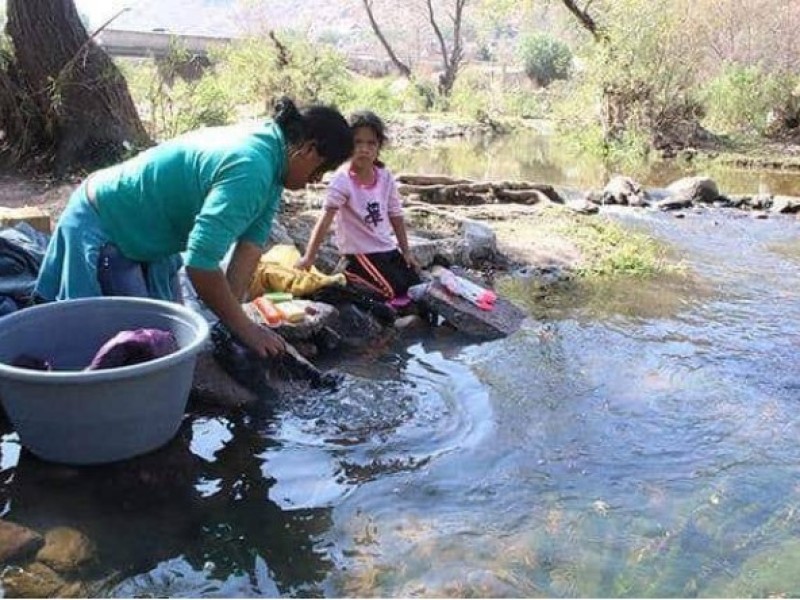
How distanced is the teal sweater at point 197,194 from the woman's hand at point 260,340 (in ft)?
1.20

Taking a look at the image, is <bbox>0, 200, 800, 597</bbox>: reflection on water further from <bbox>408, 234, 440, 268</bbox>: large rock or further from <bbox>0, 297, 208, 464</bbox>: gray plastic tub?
<bbox>408, 234, 440, 268</bbox>: large rock

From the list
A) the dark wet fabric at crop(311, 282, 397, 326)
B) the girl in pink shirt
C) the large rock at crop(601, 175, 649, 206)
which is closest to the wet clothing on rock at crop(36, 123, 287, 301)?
the dark wet fabric at crop(311, 282, 397, 326)

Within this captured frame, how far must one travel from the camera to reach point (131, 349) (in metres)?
3.02

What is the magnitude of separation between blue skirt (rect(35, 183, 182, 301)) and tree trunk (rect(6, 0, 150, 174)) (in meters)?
5.10

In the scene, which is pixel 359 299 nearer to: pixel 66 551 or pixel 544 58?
pixel 66 551

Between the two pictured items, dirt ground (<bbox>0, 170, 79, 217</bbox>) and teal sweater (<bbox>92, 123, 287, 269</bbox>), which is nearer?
teal sweater (<bbox>92, 123, 287, 269</bbox>)

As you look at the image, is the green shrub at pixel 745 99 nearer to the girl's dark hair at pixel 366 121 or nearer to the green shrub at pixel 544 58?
the green shrub at pixel 544 58

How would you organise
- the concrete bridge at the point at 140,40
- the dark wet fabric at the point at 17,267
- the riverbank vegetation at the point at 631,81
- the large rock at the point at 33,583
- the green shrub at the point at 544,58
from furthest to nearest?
the green shrub at the point at 544,58 → the concrete bridge at the point at 140,40 → the riverbank vegetation at the point at 631,81 → the dark wet fabric at the point at 17,267 → the large rock at the point at 33,583

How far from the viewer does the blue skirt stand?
10.9 ft

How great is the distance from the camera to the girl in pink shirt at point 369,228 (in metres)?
5.22

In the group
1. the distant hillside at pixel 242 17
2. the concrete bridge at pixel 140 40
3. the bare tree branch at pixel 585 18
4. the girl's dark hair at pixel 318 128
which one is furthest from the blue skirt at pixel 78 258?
the concrete bridge at pixel 140 40

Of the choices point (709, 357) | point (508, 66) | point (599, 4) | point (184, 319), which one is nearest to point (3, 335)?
point (184, 319)

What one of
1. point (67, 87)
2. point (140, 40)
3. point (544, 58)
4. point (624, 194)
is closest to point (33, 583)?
point (67, 87)

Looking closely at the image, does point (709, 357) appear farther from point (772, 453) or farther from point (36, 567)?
point (36, 567)
